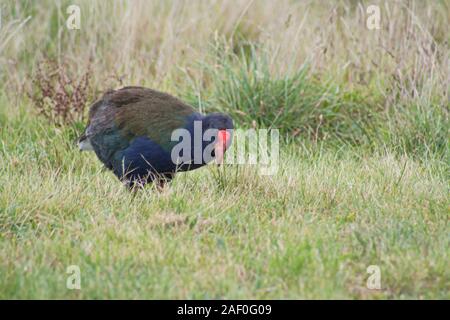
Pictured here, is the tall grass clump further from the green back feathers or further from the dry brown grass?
the green back feathers

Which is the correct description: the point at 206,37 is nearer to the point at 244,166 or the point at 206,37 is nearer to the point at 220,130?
the point at 244,166

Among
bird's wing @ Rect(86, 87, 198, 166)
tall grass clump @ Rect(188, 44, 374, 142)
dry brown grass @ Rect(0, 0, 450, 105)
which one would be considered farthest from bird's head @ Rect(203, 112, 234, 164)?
dry brown grass @ Rect(0, 0, 450, 105)

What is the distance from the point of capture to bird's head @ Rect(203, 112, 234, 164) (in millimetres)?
4793

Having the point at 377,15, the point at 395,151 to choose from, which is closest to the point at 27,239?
the point at 395,151

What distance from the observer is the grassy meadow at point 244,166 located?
12.4ft

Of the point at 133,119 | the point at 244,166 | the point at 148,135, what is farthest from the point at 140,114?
the point at 244,166

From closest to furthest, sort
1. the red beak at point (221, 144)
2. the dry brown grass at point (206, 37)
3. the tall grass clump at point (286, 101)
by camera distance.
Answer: the red beak at point (221, 144) < the tall grass clump at point (286, 101) < the dry brown grass at point (206, 37)

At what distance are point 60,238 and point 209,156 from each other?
1.11 meters

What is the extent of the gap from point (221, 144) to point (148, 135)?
19.0 inches

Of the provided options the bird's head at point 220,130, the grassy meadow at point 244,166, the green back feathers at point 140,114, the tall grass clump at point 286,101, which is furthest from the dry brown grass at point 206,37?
the bird's head at point 220,130

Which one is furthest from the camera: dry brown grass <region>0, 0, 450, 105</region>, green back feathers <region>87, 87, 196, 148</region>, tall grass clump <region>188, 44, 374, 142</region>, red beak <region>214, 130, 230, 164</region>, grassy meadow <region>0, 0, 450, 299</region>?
dry brown grass <region>0, 0, 450, 105</region>

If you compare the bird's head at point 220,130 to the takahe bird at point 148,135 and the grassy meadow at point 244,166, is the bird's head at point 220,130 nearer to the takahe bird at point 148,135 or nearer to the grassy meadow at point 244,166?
the takahe bird at point 148,135
